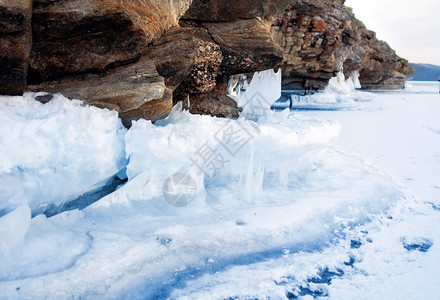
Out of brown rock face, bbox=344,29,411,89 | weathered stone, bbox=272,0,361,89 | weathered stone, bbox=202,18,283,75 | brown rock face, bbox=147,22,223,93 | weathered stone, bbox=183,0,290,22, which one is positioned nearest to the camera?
brown rock face, bbox=147,22,223,93

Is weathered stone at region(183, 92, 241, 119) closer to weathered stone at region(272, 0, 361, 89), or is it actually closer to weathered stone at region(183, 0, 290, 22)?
weathered stone at region(183, 0, 290, 22)

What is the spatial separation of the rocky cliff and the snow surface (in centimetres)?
31

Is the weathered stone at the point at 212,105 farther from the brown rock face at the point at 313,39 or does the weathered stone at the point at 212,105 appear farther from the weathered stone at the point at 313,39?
the weathered stone at the point at 313,39

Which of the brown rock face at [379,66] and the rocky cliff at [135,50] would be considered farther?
the brown rock face at [379,66]

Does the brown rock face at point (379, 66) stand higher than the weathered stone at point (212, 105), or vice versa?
the brown rock face at point (379, 66)

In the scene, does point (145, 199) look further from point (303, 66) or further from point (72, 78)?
point (303, 66)

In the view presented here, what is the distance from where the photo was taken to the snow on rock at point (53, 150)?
2650 mm

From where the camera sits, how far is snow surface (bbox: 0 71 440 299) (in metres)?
2.26

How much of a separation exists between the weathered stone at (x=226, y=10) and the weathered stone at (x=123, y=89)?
1.55 meters

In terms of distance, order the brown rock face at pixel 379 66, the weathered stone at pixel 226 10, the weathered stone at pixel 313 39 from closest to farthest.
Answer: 1. the weathered stone at pixel 226 10
2. the weathered stone at pixel 313 39
3. the brown rock face at pixel 379 66

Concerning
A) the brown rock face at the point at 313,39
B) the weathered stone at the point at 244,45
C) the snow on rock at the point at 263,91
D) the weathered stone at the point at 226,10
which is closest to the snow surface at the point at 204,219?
the weathered stone at the point at 244,45

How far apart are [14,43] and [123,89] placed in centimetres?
115

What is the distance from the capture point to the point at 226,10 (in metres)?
5.00

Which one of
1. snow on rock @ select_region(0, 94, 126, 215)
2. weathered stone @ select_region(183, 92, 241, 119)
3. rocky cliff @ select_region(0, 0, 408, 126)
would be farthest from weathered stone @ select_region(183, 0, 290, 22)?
snow on rock @ select_region(0, 94, 126, 215)
